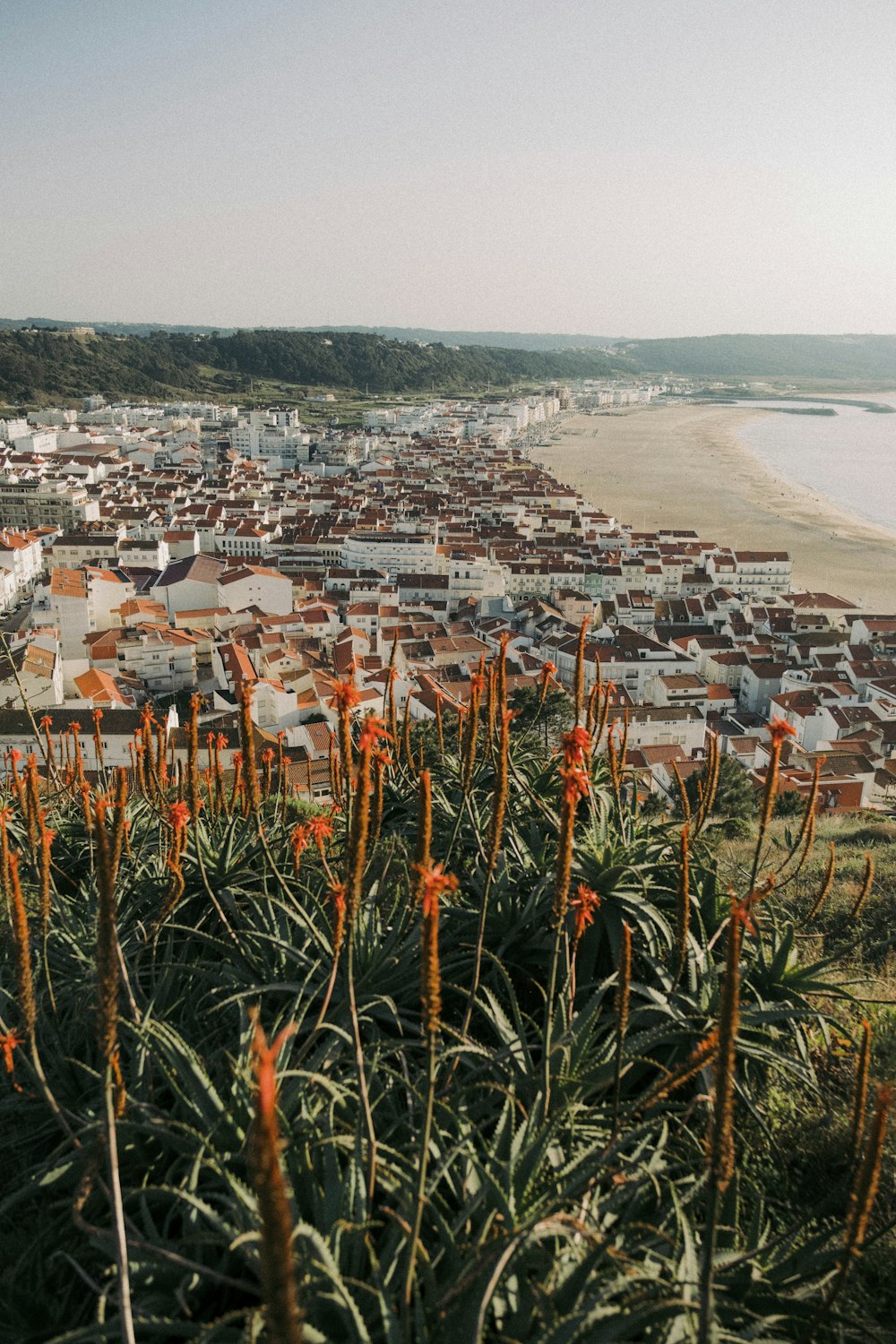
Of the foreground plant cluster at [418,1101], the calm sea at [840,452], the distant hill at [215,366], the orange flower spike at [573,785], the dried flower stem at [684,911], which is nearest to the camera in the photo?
the foreground plant cluster at [418,1101]

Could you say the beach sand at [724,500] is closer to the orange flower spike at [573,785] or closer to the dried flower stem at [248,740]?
the dried flower stem at [248,740]

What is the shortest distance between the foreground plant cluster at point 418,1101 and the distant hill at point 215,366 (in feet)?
464

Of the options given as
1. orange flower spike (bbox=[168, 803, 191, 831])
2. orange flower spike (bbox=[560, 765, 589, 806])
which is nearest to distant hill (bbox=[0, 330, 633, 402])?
orange flower spike (bbox=[168, 803, 191, 831])

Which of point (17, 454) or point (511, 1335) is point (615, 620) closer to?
point (511, 1335)

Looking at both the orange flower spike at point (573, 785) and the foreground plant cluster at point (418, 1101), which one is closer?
the foreground plant cluster at point (418, 1101)

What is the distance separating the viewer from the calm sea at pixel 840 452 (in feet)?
269

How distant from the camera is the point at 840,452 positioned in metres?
113

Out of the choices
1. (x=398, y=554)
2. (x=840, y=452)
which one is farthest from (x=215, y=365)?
(x=398, y=554)

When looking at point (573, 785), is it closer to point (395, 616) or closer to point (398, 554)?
point (395, 616)

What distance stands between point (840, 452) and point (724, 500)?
142 feet

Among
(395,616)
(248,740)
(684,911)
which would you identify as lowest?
(395,616)

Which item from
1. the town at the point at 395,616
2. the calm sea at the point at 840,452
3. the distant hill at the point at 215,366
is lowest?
the town at the point at 395,616

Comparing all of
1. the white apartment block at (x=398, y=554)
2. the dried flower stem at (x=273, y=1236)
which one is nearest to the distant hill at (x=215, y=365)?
the white apartment block at (x=398, y=554)

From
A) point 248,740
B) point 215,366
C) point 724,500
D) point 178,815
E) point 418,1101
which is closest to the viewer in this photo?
point 418,1101
